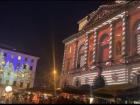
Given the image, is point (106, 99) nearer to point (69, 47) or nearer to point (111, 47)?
point (111, 47)

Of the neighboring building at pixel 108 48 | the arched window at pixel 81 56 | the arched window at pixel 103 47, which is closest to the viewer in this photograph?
the neighboring building at pixel 108 48

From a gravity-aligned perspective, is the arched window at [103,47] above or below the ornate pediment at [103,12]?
below

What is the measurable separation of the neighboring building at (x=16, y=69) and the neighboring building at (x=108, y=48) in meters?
27.6

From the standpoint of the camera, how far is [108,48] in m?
37.4

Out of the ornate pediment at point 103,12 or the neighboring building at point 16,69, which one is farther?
the neighboring building at point 16,69

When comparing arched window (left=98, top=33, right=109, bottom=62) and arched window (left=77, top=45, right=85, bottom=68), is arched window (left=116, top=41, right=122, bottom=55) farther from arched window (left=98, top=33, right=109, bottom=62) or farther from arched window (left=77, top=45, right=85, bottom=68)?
arched window (left=77, top=45, right=85, bottom=68)

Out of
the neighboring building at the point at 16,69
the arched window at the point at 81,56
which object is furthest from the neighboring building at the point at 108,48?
the neighboring building at the point at 16,69

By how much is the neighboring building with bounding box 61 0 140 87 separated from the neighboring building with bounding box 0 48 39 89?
27.6 m

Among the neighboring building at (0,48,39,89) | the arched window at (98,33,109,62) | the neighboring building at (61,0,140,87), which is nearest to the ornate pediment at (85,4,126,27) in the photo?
the neighboring building at (61,0,140,87)

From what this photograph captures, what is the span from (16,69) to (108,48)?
4311cm

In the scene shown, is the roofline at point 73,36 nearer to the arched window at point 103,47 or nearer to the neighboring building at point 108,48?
the neighboring building at point 108,48

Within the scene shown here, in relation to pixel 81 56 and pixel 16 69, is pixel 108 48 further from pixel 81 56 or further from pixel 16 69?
pixel 16 69

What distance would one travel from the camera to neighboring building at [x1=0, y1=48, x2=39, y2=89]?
231 feet

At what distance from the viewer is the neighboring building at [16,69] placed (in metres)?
70.4
